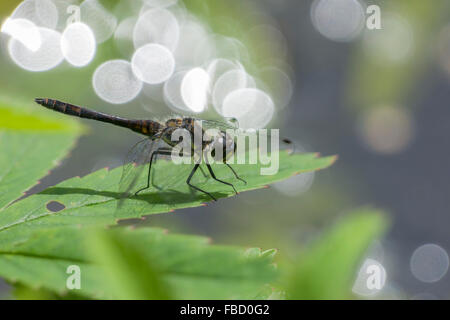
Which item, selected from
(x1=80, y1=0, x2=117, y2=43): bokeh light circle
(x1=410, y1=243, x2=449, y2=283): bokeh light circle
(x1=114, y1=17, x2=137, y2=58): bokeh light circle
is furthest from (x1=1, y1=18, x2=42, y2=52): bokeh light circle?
(x1=410, y1=243, x2=449, y2=283): bokeh light circle

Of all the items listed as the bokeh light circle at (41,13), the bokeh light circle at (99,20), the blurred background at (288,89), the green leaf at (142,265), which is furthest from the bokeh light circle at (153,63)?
the green leaf at (142,265)

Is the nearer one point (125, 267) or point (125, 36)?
point (125, 267)

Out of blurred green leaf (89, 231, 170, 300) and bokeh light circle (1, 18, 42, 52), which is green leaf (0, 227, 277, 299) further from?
bokeh light circle (1, 18, 42, 52)

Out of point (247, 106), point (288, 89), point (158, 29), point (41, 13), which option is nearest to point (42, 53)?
point (41, 13)

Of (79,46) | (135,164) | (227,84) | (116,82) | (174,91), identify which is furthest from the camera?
(227,84)

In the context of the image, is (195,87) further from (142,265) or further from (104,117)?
(142,265)
